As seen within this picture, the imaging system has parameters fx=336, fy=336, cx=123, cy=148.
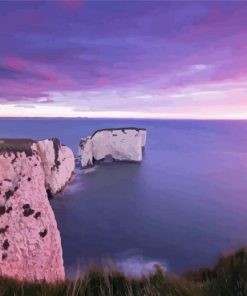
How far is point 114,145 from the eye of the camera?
1865 inches

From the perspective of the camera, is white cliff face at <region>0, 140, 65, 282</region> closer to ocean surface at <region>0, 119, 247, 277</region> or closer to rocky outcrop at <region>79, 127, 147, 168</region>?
ocean surface at <region>0, 119, 247, 277</region>

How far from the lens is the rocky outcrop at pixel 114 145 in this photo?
4581 centimetres

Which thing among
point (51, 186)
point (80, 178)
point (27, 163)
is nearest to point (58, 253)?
point (27, 163)

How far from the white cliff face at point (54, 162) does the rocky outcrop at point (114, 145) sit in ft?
38.7

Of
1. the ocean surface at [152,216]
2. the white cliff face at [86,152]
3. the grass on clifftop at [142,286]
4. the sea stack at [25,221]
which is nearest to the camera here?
the grass on clifftop at [142,286]

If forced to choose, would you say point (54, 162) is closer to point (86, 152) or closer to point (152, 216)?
point (152, 216)

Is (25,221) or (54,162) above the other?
(25,221)

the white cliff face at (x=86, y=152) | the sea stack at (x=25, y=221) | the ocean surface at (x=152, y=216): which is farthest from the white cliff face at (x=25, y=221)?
the white cliff face at (x=86, y=152)

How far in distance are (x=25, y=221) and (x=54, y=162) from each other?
708 inches

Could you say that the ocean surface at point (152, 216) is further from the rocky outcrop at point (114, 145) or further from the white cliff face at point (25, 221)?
the rocky outcrop at point (114, 145)

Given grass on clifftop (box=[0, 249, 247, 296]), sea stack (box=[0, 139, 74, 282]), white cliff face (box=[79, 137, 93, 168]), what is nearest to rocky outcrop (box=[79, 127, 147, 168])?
white cliff face (box=[79, 137, 93, 168])

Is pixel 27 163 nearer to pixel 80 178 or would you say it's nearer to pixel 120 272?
pixel 120 272

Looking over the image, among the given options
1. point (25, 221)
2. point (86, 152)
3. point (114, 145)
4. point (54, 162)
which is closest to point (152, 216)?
point (54, 162)

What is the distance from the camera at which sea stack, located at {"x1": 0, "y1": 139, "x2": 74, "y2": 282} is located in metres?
11.6
